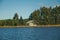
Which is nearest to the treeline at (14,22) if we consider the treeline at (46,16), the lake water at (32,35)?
the treeline at (46,16)

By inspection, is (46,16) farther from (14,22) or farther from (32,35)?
(32,35)

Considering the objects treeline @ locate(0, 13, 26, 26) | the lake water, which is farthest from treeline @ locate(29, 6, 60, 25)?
the lake water

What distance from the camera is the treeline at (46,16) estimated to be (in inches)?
2963

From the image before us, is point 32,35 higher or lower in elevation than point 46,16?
lower

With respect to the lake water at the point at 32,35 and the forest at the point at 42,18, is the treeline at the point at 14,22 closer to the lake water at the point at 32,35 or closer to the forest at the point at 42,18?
the forest at the point at 42,18

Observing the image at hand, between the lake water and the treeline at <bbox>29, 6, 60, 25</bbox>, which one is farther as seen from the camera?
the treeline at <bbox>29, 6, 60, 25</bbox>

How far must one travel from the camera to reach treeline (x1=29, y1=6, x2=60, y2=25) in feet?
247

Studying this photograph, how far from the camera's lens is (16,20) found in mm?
77625

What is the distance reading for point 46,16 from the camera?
76.1 metres

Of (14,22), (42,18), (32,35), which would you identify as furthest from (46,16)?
(32,35)

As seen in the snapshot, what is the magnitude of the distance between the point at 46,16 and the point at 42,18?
1600mm

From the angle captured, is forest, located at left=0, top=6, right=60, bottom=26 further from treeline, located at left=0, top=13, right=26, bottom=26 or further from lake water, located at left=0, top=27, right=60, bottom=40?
lake water, located at left=0, top=27, right=60, bottom=40

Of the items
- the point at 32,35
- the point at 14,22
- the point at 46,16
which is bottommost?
the point at 32,35

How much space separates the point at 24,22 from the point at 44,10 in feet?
29.1
